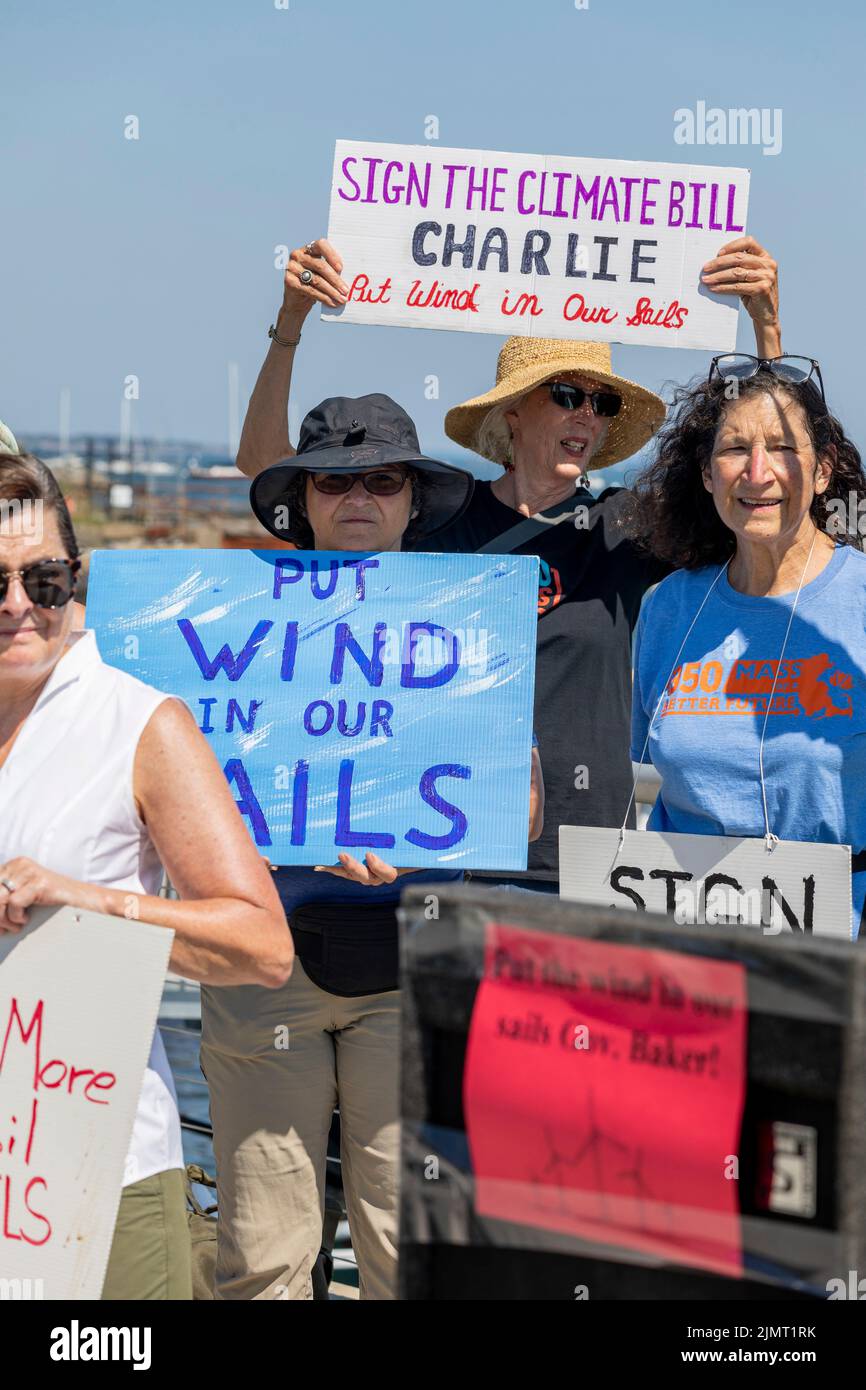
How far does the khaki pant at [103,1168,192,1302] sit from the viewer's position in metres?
2.31

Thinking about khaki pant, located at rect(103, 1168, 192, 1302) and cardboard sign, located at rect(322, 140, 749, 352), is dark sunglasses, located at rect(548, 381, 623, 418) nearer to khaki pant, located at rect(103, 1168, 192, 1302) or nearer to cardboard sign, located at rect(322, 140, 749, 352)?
cardboard sign, located at rect(322, 140, 749, 352)

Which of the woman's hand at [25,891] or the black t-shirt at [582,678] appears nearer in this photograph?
the woman's hand at [25,891]

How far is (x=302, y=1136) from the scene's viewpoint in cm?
339

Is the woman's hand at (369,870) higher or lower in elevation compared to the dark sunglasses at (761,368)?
lower

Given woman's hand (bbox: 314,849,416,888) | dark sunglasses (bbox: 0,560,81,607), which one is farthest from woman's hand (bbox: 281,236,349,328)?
dark sunglasses (bbox: 0,560,81,607)

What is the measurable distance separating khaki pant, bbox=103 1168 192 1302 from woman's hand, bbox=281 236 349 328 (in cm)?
235

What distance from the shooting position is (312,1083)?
3410 millimetres

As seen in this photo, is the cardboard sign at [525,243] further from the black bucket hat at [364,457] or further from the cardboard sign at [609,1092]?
the cardboard sign at [609,1092]

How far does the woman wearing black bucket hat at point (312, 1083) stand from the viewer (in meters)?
3.35

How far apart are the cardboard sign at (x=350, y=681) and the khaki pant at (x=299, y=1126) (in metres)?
0.35

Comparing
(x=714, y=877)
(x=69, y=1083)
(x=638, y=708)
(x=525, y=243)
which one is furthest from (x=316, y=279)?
(x=69, y=1083)

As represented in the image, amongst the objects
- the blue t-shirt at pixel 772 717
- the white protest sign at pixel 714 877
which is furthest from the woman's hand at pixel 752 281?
the white protest sign at pixel 714 877

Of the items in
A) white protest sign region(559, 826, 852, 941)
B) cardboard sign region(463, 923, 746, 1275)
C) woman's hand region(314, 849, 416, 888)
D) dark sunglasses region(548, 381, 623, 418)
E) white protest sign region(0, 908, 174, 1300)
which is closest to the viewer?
cardboard sign region(463, 923, 746, 1275)
